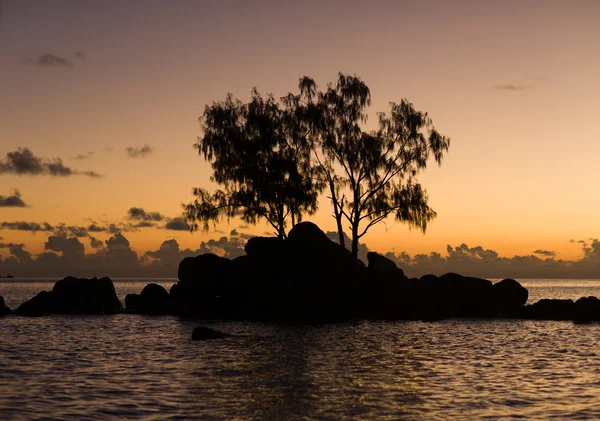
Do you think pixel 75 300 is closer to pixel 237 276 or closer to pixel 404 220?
pixel 237 276

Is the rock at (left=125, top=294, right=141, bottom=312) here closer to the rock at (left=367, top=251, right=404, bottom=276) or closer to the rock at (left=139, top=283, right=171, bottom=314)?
the rock at (left=139, top=283, right=171, bottom=314)

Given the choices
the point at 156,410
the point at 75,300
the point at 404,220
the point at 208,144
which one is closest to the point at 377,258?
the point at 404,220

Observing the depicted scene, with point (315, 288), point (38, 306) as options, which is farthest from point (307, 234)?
point (38, 306)

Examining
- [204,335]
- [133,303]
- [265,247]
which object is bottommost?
[204,335]

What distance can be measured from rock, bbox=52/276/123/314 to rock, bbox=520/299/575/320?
33.9m

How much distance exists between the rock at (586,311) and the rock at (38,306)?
4183 centimetres

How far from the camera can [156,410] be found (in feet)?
55.6

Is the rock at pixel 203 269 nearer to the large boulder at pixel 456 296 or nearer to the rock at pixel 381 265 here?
the rock at pixel 381 265

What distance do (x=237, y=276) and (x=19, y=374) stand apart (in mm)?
29152

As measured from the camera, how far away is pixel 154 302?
184 ft

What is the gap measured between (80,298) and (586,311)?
40866 millimetres

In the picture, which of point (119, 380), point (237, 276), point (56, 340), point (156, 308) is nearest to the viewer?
point (119, 380)

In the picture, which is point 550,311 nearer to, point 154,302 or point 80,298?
point 154,302

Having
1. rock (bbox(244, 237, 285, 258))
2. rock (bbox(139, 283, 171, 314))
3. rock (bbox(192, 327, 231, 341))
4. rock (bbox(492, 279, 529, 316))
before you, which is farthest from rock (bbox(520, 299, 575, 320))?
rock (bbox(139, 283, 171, 314))
